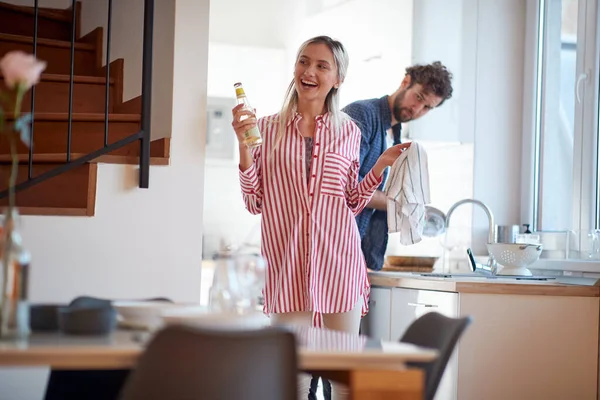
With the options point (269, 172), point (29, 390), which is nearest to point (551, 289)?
point (269, 172)

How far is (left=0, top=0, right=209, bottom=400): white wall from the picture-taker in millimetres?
3064

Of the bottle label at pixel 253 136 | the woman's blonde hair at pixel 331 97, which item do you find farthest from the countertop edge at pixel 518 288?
the bottle label at pixel 253 136

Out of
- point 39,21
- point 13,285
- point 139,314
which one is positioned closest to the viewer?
point 13,285

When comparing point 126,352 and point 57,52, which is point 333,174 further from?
point 57,52

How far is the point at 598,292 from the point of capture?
3.33 m

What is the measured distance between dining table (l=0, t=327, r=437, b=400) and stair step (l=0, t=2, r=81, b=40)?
335 centimetres

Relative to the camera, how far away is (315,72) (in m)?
2.91

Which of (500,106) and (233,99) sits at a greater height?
(233,99)

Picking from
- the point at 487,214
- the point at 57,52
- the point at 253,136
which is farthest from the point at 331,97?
the point at 57,52

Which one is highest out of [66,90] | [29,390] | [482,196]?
[66,90]

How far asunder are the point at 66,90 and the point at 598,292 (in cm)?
232

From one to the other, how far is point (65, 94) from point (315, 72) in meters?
1.50

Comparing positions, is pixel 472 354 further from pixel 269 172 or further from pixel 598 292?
pixel 269 172

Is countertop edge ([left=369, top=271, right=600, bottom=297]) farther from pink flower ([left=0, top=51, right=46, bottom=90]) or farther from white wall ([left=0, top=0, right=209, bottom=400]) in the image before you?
pink flower ([left=0, top=51, right=46, bottom=90])
